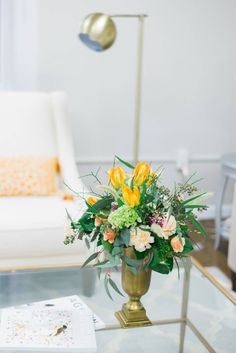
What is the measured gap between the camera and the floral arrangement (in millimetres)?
1309

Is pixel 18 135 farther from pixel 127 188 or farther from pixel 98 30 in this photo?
pixel 127 188

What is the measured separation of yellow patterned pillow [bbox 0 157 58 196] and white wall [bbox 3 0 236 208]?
27.0 inches

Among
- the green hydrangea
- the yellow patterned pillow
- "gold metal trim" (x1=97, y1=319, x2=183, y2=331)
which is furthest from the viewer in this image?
the yellow patterned pillow

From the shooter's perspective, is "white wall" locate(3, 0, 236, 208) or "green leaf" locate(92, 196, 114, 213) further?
"white wall" locate(3, 0, 236, 208)

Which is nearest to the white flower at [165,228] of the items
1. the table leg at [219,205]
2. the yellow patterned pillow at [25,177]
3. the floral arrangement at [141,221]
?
the floral arrangement at [141,221]

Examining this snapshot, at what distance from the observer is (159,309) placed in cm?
170

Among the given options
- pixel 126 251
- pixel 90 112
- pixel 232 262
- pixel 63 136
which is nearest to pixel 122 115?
pixel 90 112

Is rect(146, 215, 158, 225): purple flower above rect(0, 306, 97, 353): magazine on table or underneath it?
above

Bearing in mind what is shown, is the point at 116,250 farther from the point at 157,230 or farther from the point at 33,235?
the point at 33,235

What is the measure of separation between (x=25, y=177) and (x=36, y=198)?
0.11m

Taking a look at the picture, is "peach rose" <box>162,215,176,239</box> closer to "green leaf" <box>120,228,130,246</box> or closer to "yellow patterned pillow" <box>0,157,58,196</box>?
"green leaf" <box>120,228,130,246</box>

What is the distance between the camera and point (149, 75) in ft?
10.6

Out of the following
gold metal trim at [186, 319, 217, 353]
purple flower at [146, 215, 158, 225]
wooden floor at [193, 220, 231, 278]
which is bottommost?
wooden floor at [193, 220, 231, 278]

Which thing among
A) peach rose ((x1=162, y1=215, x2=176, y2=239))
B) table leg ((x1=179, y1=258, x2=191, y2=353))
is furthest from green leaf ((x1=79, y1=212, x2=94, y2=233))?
table leg ((x1=179, y1=258, x2=191, y2=353))
